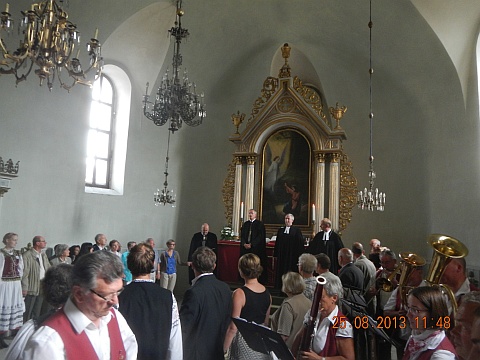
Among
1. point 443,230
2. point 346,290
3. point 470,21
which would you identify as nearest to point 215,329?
point 346,290

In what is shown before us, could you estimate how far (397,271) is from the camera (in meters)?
5.14

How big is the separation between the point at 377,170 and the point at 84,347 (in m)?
10.4

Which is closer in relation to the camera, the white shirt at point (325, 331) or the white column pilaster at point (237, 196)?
the white shirt at point (325, 331)

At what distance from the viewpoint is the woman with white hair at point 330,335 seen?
109 inches

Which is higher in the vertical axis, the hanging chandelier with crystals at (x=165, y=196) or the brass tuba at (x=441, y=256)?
the hanging chandelier with crystals at (x=165, y=196)

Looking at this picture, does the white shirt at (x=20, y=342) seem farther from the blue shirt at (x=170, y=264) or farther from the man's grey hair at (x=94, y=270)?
the blue shirt at (x=170, y=264)

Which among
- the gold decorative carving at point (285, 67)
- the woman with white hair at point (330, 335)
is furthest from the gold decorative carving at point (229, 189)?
the woman with white hair at point (330, 335)

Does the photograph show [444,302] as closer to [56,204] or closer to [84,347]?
[84,347]

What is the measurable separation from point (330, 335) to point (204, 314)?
97cm

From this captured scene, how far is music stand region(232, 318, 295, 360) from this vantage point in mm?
2369

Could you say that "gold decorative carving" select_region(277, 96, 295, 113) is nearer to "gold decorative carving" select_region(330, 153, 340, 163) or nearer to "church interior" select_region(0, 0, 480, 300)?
"church interior" select_region(0, 0, 480, 300)

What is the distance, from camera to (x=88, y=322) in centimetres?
180

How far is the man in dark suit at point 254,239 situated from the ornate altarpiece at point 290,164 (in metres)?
1.14

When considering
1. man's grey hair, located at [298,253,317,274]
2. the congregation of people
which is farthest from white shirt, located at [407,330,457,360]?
man's grey hair, located at [298,253,317,274]
